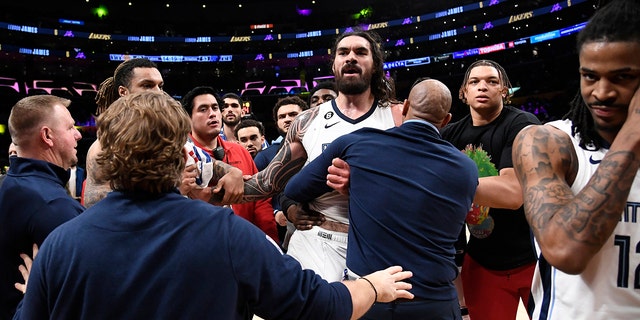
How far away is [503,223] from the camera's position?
298cm

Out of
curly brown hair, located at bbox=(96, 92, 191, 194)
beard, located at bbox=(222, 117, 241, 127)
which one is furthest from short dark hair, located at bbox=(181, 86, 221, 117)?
curly brown hair, located at bbox=(96, 92, 191, 194)

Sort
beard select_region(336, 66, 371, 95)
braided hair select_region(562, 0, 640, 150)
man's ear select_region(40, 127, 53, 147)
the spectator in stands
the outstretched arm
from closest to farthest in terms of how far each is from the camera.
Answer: braided hair select_region(562, 0, 640, 150), the outstretched arm, man's ear select_region(40, 127, 53, 147), beard select_region(336, 66, 371, 95), the spectator in stands

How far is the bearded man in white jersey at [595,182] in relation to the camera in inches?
46.9

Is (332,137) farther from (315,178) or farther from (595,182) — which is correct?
(595,182)

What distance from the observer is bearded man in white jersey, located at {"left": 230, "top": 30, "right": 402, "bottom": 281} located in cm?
286

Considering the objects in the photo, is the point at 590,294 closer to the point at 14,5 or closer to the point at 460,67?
the point at 460,67

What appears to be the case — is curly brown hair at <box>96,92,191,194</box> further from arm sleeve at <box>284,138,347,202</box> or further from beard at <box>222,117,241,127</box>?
beard at <box>222,117,241,127</box>

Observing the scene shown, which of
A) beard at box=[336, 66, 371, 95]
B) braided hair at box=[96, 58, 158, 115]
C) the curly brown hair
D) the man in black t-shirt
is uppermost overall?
braided hair at box=[96, 58, 158, 115]

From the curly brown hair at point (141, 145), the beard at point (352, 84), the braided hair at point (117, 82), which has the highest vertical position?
the braided hair at point (117, 82)

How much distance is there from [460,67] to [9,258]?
83.6 ft

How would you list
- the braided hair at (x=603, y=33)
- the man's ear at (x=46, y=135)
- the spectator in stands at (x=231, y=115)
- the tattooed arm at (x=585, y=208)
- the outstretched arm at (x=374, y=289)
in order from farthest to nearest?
the spectator in stands at (x=231, y=115), the man's ear at (x=46, y=135), the outstretched arm at (x=374, y=289), the braided hair at (x=603, y=33), the tattooed arm at (x=585, y=208)

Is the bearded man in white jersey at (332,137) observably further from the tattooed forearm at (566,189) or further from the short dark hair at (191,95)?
the tattooed forearm at (566,189)

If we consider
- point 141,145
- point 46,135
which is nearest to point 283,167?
point 46,135

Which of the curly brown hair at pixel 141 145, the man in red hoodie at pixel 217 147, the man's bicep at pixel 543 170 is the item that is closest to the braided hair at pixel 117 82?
the man in red hoodie at pixel 217 147
